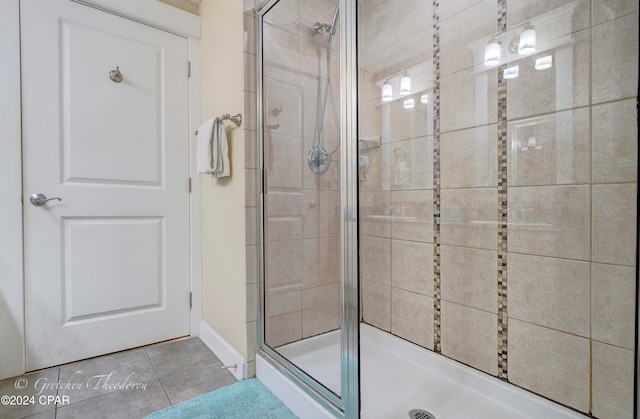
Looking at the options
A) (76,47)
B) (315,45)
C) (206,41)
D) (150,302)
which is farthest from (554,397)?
(76,47)

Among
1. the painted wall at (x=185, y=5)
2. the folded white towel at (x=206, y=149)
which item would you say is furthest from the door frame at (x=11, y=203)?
the folded white towel at (x=206, y=149)

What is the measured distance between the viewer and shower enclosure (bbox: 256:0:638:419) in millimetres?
1113

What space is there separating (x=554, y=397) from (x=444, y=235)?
2.54 feet

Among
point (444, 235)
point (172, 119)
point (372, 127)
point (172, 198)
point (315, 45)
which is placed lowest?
point (444, 235)

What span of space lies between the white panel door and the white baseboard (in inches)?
6.9

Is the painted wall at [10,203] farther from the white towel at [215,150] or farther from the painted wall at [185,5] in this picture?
the white towel at [215,150]

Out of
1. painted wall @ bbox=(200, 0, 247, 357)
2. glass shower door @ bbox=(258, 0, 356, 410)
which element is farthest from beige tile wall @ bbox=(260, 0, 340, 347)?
painted wall @ bbox=(200, 0, 247, 357)

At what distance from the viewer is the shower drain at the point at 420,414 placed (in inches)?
51.2

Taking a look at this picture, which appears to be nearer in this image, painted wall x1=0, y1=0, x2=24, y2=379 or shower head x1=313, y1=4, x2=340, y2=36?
shower head x1=313, y1=4, x2=340, y2=36

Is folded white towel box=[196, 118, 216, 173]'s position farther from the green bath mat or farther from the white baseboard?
the green bath mat

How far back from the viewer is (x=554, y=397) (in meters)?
1.23

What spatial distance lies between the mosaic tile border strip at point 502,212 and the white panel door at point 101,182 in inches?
72.8

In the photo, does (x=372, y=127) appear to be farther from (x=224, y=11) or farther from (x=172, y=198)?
(x=172, y=198)
